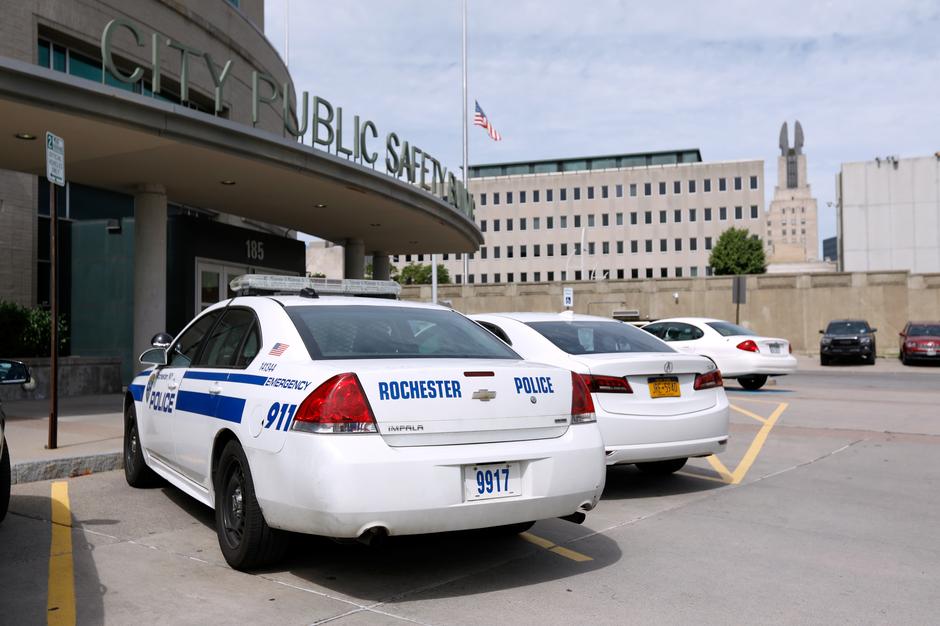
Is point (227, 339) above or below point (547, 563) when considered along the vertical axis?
above

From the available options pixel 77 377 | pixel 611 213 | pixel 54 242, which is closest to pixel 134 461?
pixel 54 242

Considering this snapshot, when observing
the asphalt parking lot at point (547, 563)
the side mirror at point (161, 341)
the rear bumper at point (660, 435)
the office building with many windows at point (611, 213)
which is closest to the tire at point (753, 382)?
the asphalt parking lot at point (547, 563)

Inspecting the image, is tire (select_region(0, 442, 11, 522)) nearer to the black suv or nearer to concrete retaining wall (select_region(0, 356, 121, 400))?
concrete retaining wall (select_region(0, 356, 121, 400))

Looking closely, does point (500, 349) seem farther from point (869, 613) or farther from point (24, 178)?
point (24, 178)

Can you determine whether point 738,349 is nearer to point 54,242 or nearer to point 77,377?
point 77,377

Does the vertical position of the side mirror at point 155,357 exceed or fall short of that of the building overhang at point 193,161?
it falls short

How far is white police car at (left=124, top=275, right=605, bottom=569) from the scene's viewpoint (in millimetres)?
4270

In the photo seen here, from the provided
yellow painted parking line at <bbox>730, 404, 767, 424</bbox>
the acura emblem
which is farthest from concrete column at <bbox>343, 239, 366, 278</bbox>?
the acura emblem

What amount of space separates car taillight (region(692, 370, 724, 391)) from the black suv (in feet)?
84.6

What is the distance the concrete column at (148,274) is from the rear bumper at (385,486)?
11.3 m

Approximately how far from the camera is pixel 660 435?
713 centimetres

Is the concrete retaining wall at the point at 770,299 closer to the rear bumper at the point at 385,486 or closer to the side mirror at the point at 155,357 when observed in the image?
the side mirror at the point at 155,357

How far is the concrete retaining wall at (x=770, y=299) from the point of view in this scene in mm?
39844

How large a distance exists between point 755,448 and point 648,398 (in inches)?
139
